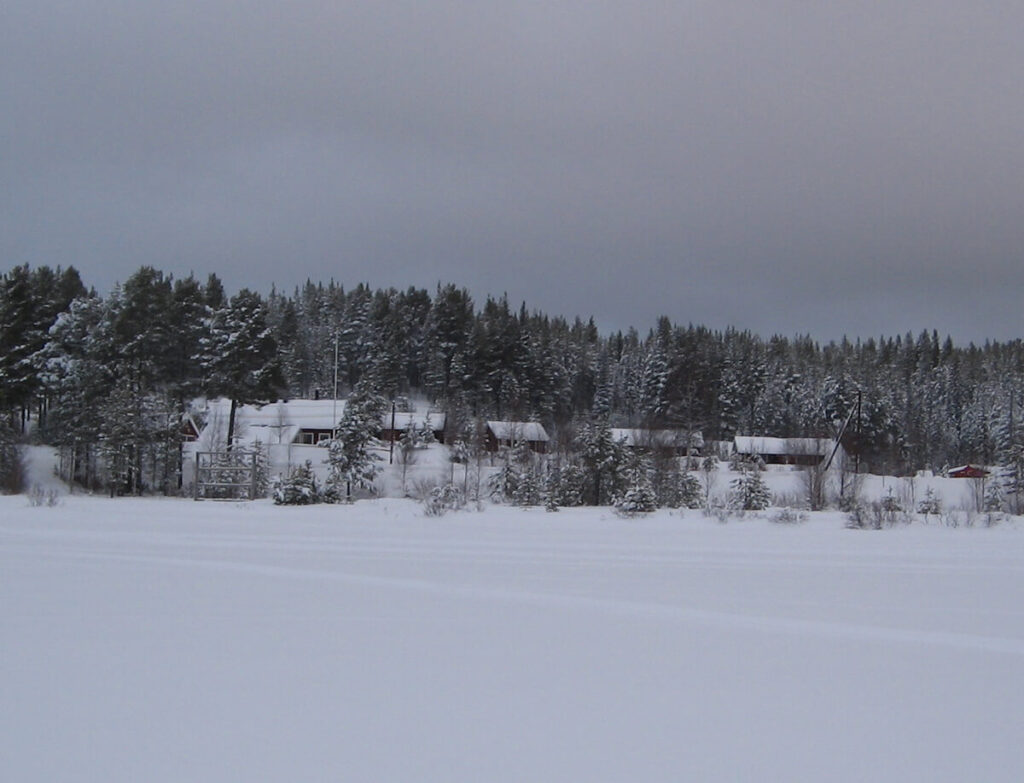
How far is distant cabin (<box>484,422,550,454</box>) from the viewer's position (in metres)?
55.9

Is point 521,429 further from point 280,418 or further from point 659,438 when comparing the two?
point 280,418

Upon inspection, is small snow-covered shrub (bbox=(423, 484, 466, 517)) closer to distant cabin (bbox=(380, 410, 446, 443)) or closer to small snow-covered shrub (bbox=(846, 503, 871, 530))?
small snow-covered shrub (bbox=(846, 503, 871, 530))

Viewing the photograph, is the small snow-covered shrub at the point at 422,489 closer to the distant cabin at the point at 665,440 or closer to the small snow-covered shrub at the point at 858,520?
the small snow-covered shrub at the point at 858,520

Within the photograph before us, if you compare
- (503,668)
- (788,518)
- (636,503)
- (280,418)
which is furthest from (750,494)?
(280,418)

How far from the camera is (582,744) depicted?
4910 millimetres

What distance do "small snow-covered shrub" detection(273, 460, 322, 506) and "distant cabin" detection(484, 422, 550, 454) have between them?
96.7 feet

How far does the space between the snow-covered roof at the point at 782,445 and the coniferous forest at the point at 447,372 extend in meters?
2.40

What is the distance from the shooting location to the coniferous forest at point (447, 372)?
1704 inches

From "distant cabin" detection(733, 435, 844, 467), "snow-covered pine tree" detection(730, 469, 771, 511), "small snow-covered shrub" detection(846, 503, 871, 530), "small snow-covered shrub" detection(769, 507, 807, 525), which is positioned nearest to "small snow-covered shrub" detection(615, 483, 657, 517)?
"small snow-covered shrub" detection(769, 507, 807, 525)

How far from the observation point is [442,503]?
22531 mm

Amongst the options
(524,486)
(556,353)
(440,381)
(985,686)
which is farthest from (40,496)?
(556,353)

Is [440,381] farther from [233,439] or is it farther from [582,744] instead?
[582,744]

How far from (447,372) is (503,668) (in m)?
66.5

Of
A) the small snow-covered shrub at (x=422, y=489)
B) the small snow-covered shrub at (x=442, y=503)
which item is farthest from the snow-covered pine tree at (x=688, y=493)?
→ the small snow-covered shrub at (x=422, y=489)
